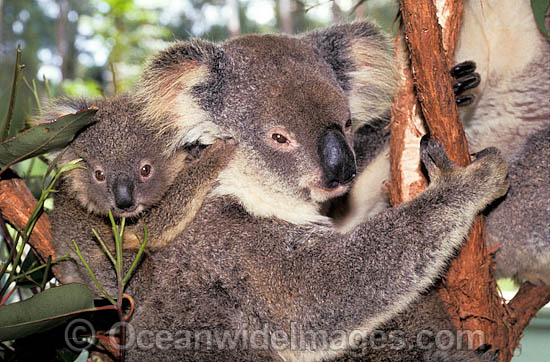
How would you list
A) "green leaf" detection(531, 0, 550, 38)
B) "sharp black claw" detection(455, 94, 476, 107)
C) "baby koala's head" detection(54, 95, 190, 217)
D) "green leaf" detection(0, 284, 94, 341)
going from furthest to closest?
"sharp black claw" detection(455, 94, 476, 107), "baby koala's head" detection(54, 95, 190, 217), "green leaf" detection(531, 0, 550, 38), "green leaf" detection(0, 284, 94, 341)

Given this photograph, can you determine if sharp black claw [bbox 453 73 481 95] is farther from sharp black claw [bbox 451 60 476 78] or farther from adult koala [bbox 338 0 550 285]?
adult koala [bbox 338 0 550 285]

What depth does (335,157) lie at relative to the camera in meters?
2.04

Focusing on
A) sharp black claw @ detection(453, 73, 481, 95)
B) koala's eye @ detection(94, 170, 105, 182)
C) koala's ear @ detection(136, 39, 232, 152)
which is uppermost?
koala's ear @ detection(136, 39, 232, 152)

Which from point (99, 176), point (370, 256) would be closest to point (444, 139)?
point (370, 256)

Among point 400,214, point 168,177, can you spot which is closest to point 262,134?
point 168,177

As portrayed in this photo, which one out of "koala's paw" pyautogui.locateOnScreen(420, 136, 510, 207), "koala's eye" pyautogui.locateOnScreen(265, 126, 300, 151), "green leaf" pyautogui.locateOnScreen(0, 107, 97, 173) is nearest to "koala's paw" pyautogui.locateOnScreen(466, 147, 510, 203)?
"koala's paw" pyautogui.locateOnScreen(420, 136, 510, 207)

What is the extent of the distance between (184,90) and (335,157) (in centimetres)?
76

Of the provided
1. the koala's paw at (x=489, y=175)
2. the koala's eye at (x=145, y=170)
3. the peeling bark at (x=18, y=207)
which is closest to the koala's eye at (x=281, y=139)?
the koala's eye at (x=145, y=170)

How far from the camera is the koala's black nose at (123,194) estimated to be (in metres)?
2.18

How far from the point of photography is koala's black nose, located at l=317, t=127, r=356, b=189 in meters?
2.05

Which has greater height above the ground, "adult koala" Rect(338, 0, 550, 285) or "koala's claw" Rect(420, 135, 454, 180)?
"koala's claw" Rect(420, 135, 454, 180)

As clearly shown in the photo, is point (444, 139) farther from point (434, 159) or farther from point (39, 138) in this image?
point (39, 138)

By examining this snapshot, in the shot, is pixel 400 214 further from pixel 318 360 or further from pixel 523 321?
pixel 523 321

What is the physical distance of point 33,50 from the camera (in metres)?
20.5
